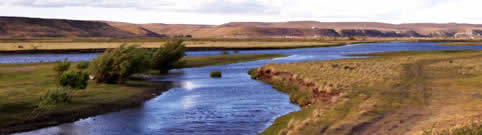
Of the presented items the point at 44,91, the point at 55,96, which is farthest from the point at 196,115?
the point at 44,91

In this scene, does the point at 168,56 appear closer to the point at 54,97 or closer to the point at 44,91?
the point at 44,91

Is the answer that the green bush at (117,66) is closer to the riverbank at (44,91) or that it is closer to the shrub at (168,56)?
the riverbank at (44,91)

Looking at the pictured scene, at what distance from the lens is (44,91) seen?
90.9 ft

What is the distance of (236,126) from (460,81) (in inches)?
681

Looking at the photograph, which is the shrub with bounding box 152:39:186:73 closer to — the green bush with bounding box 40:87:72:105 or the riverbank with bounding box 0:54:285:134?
the riverbank with bounding box 0:54:285:134

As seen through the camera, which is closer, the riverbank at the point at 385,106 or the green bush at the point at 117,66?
the riverbank at the point at 385,106

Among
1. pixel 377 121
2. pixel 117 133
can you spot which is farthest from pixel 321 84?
pixel 117 133

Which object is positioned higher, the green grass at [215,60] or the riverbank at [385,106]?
the riverbank at [385,106]

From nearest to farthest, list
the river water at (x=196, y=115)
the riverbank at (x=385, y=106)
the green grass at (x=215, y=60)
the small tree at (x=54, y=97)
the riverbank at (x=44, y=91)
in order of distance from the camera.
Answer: the riverbank at (x=385, y=106), the river water at (x=196, y=115), the riverbank at (x=44, y=91), the small tree at (x=54, y=97), the green grass at (x=215, y=60)

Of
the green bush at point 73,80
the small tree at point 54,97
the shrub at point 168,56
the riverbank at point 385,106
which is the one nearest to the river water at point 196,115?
the riverbank at point 385,106

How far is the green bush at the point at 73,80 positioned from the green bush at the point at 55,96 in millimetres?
2995

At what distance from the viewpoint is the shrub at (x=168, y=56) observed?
169 feet

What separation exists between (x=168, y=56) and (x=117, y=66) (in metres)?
18.4

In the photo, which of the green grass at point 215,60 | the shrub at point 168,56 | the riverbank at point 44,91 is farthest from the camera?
the green grass at point 215,60
